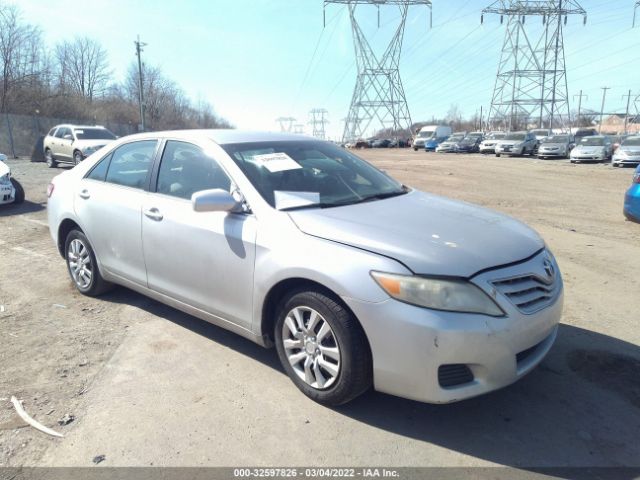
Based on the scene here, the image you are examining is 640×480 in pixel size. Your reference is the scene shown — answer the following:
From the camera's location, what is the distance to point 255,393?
126 inches

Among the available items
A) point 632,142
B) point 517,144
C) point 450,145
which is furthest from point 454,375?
point 450,145

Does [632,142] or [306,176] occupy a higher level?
[632,142]

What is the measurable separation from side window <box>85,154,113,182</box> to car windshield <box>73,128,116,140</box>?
15.7 metres

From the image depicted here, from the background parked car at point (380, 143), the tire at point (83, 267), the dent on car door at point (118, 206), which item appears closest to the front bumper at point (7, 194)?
the tire at point (83, 267)

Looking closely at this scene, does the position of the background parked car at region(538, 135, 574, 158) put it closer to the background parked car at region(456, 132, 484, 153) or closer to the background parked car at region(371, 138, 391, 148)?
the background parked car at region(456, 132, 484, 153)

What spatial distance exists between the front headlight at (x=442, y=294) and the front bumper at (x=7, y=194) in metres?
9.66

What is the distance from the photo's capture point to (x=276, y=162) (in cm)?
372

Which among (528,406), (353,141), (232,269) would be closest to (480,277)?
(528,406)

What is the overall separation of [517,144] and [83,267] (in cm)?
3428

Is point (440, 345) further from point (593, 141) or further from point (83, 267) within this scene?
point (593, 141)

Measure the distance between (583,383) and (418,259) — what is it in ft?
5.35

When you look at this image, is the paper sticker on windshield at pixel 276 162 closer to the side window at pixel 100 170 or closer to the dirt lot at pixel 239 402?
the dirt lot at pixel 239 402

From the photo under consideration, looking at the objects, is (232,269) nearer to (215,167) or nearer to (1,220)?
(215,167)

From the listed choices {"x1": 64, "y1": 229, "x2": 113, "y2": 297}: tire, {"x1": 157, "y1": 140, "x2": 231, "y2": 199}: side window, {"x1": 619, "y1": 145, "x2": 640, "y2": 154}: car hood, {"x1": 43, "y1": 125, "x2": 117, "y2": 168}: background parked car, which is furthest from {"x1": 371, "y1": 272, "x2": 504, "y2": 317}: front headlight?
{"x1": 619, "y1": 145, "x2": 640, "y2": 154}: car hood
